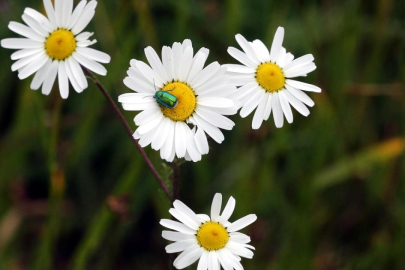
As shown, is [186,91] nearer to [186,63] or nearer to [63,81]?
[186,63]

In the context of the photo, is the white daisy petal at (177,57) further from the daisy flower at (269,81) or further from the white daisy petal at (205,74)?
the daisy flower at (269,81)

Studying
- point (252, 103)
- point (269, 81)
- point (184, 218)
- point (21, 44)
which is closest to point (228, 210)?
point (184, 218)

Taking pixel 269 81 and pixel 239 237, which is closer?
pixel 239 237

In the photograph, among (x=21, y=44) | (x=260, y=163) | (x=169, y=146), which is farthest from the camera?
(x=260, y=163)

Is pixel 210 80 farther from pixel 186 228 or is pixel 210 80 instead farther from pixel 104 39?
pixel 104 39

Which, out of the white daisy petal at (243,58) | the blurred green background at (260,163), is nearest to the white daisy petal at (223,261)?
the white daisy petal at (243,58)

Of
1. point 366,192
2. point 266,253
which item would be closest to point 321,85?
point 366,192
